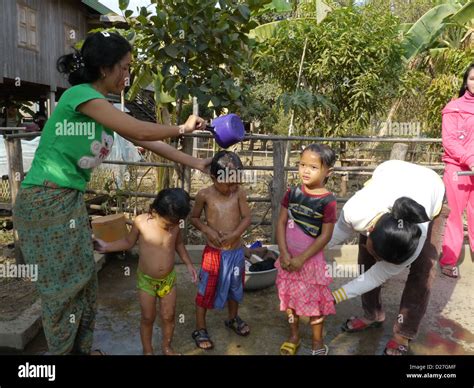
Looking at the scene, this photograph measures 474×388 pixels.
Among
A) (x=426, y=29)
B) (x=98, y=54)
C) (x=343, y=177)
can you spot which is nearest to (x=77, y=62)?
(x=98, y=54)

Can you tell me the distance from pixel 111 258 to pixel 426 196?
9.68ft

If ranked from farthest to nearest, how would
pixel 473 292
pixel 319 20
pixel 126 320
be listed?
pixel 319 20 < pixel 473 292 < pixel 126 320

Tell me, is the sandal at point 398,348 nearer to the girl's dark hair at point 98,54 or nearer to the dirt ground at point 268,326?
the dirt ground at point 268,326

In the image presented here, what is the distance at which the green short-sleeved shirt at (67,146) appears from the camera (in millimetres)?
2020

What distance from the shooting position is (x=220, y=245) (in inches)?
112

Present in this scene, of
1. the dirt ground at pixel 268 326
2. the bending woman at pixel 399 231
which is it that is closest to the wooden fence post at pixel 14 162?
the dirt ground at pixel 268 326

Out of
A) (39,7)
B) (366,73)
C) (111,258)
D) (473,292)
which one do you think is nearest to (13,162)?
(111,258)

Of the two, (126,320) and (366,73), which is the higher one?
(366,73)

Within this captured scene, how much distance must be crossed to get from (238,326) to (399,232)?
1.35 meters

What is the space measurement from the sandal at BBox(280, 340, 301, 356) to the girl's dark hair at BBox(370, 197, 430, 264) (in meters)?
0.87

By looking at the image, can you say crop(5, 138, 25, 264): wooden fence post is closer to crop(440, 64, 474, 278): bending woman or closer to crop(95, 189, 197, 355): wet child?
crop(95, 189, 197, 355): wet child

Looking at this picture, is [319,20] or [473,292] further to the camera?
[319,20]

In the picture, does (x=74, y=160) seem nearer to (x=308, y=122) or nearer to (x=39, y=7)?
(x=308, y=122)

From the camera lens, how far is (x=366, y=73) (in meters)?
8.23
